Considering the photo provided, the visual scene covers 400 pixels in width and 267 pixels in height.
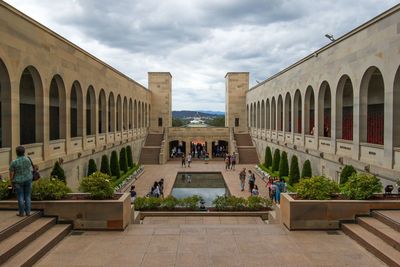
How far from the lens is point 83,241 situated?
9.12 m

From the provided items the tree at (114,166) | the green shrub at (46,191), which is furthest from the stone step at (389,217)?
the tree at (114,166)

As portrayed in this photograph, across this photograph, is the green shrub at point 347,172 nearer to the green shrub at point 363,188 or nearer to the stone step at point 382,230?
the green shrub at point 363,188

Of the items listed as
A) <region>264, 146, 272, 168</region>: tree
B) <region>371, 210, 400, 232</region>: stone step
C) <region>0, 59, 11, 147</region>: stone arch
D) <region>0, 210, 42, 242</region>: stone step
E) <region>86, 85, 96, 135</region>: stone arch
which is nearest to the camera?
<region>0, 210, 42, 242</region>: stone step

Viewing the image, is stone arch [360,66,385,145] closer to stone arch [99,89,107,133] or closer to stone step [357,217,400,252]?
stone step [357,217,400,252]

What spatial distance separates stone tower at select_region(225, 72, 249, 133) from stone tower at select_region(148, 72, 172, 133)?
30.5ft

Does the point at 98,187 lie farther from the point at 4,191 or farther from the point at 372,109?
the point at 372,109

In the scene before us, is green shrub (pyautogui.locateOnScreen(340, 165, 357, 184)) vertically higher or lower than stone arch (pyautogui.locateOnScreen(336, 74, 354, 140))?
lower

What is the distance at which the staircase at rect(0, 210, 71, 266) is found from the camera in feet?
24.5

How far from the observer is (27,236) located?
832cm

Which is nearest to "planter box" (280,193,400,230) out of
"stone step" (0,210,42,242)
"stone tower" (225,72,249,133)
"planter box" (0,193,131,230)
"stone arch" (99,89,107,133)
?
"planter box" (0,193,131,230)

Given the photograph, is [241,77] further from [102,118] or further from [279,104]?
[102,118]

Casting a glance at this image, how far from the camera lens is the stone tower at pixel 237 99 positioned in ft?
199

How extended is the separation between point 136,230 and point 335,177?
13.6m

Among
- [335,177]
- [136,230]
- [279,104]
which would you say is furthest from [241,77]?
[136,230]
